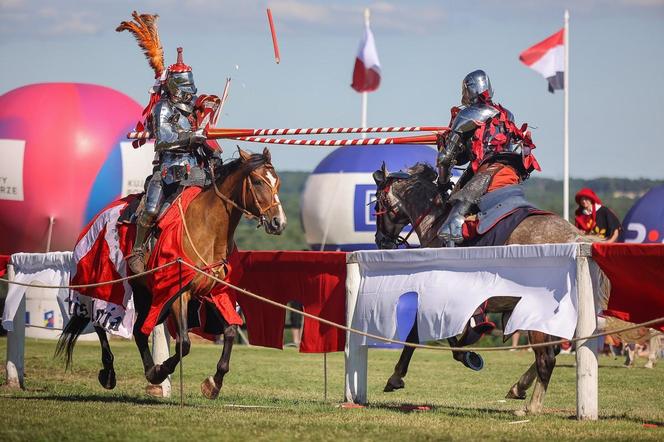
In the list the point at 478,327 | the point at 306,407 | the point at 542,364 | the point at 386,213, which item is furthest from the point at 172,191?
the point at 542,364

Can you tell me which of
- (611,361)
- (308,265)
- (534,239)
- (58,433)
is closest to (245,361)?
(611,361)

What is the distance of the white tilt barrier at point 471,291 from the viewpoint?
9.76 meters

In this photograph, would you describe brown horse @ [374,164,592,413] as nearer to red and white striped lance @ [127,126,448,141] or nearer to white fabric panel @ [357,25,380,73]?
red and white striped lance @ [127,126,448,141]

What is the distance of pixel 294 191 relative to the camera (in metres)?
145

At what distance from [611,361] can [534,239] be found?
40.4 feet

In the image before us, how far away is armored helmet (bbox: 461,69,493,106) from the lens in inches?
497

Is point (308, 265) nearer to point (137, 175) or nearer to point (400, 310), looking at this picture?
point (400, 310)

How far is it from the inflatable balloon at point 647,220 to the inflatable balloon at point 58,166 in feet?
40.1

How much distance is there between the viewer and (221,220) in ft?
39.3

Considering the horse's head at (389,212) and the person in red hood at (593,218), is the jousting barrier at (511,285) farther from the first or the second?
the person in red hood at (593,218)

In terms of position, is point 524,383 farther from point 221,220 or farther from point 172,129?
point 172,129

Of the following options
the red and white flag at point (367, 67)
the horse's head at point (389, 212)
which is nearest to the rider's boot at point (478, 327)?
the horse's head at point (389, 212)

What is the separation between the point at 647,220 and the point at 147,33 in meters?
19.5

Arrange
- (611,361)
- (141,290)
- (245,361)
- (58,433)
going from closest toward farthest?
(58,433) → (141,290) → (245,361) → (611,361)
